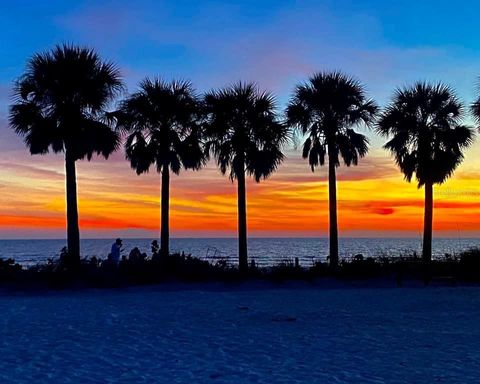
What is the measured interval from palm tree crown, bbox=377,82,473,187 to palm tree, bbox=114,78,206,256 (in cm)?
967

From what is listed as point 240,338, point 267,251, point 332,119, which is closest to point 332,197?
point 332,119

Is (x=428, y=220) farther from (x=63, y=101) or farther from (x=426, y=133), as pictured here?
(x=63, y=101)

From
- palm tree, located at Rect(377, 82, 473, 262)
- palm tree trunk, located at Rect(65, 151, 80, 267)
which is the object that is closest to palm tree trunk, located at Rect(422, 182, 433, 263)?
palm tree, located at Rect(377, 82, 473, 262)

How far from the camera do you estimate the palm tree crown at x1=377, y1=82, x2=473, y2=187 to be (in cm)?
3241

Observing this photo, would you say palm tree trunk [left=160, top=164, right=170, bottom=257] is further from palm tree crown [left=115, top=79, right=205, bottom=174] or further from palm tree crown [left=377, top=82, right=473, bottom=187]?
palm tree crown [left=377, top=82, right=473, bottom=187]

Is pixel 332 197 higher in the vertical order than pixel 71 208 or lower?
higher

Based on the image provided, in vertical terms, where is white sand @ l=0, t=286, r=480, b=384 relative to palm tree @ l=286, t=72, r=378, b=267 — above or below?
below

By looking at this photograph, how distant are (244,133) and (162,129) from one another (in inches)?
153

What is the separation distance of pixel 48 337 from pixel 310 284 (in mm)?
15066

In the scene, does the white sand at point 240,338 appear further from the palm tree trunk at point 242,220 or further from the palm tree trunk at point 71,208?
the palm tree trunk at point 242,220

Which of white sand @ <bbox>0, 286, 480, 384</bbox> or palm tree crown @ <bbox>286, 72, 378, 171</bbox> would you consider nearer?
white sand @ <bbox>0, 286, 480, 384</bbox>

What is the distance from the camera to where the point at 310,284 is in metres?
26.9

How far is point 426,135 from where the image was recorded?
32.8 metres

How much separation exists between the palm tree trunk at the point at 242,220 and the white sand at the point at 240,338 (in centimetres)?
729
